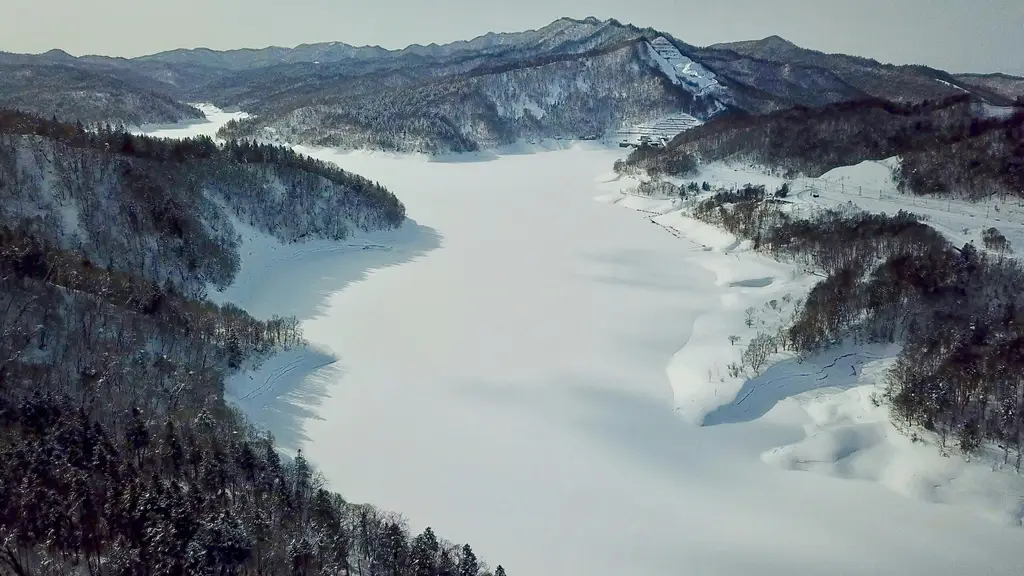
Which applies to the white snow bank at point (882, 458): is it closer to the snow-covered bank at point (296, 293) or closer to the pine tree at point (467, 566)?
the pine tree at point (467, 566)

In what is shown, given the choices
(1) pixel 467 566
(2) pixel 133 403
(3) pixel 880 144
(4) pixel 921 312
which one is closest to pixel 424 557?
(1) pixel 467 566

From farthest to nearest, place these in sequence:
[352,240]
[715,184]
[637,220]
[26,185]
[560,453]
Result: [715,184]
[637,220]
[352,240]
[26,185]
[560,453]

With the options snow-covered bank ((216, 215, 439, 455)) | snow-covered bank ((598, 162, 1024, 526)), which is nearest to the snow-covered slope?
snow-covered bank ((216, 215, 439, 455))

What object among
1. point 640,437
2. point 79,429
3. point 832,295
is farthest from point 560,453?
point 832,295

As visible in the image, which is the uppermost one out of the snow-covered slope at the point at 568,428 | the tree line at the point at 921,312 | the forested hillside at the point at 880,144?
the forested hillside at the point at 880,144

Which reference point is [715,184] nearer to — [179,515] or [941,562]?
[941,562]

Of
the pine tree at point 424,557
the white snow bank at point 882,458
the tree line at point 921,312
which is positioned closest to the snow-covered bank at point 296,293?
the pine tree at point 424,557

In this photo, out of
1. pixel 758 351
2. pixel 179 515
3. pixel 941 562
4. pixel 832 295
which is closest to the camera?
pixel 179 515
